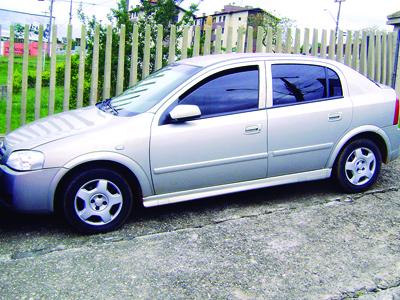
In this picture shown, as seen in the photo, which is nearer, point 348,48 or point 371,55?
point 348,48

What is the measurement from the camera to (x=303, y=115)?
4820mm

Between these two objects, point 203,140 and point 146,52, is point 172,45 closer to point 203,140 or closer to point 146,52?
point 146,52

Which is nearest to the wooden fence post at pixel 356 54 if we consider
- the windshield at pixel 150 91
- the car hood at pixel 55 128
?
the windshield at pixel 150 91

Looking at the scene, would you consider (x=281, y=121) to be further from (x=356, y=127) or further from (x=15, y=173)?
(x=15, y=173)

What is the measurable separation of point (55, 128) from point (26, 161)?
0.55 meters

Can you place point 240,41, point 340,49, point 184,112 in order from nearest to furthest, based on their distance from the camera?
point 184,112 < point 240,41 < point 340,49

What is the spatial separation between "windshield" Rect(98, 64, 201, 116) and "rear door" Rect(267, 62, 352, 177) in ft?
3.12

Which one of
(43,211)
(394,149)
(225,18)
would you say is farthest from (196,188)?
(225,18)

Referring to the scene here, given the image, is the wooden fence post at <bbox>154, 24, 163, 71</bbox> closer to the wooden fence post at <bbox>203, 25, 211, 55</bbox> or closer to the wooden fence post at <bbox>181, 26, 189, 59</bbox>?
the wooden fence post at <bbox>181, 26, 189, 59</bbox>

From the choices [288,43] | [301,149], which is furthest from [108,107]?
[288,43]

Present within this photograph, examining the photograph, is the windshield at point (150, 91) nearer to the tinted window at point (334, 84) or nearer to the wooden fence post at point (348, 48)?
the tinted window at point (334, 84)

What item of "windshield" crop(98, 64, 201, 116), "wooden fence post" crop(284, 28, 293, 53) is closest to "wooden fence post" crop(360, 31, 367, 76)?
"wooden fence post" crop(284, 28, 293, 53)

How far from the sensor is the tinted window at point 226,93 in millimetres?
4512

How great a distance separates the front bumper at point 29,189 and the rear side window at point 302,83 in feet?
7.94
